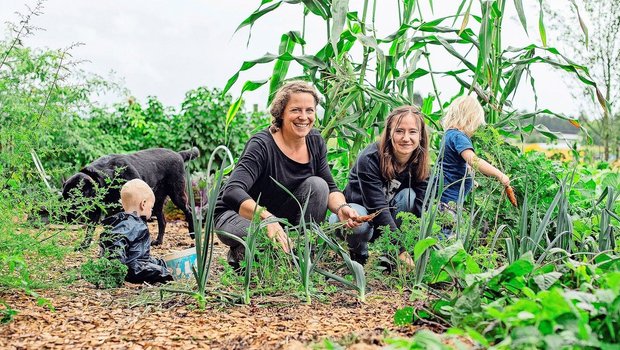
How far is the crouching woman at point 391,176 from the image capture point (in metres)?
4.02

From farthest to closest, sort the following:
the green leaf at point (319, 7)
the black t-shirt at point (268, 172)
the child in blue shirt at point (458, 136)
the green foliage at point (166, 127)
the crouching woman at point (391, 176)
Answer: the green foliage at point (166, 127), the green leaf at point (319, 7), the child in blue shirt at point (458, 136), the crouching woman at point (391, 176), the black t-shirt at point (268, 172)

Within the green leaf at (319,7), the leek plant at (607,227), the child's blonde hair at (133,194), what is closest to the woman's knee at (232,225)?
the child's blonde hair at (133,194)

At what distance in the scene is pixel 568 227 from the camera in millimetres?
3219

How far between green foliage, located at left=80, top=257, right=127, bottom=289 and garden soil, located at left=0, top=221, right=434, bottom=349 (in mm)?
67

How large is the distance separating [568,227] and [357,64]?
2.25m

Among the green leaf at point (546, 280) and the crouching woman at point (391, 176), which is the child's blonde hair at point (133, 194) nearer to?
the crouching woman at point (391, 176)

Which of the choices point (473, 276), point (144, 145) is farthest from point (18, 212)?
point (144, 145)

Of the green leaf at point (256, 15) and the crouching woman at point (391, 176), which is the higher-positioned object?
the green leaf at point (256, 15)

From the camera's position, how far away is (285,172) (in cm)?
402

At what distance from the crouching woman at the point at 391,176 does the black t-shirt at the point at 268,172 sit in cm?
21

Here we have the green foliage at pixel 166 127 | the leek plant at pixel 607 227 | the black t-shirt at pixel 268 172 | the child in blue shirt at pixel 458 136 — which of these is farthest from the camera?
the green foliage at pixel 166 127

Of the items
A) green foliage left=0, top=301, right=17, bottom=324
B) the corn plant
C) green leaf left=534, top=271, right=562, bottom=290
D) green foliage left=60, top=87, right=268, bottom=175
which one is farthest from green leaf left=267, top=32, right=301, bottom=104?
green foliage left=60, top=87, right=268, bottom=175

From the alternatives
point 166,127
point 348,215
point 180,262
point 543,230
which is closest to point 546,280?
point 543,230

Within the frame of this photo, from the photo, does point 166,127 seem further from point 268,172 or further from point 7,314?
point 7,314
